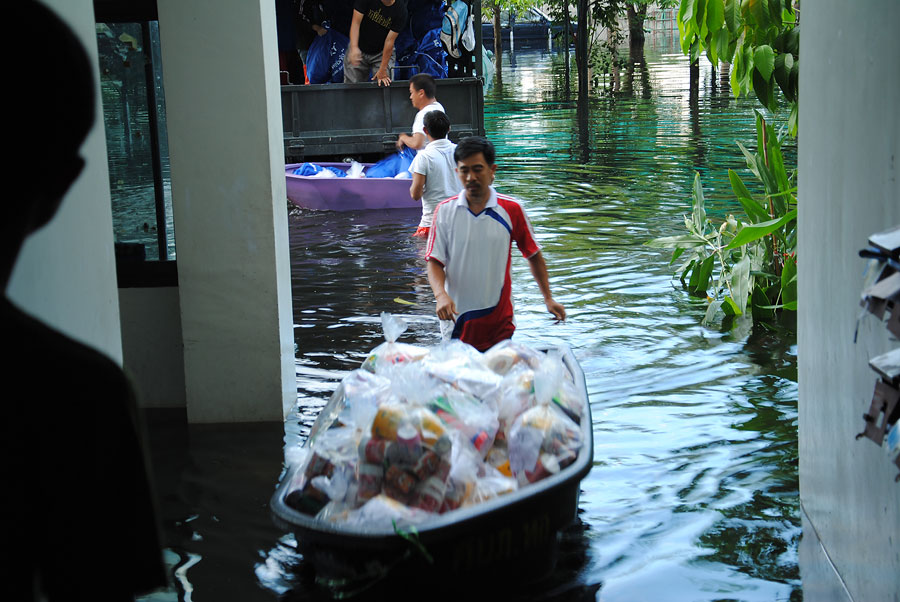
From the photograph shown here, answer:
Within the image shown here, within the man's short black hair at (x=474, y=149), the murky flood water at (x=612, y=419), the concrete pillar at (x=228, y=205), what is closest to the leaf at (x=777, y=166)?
the murky flood water at (x=612, y=419)

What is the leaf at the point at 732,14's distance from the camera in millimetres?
6559

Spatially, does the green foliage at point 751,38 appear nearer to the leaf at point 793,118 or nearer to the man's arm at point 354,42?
the leaf at point 793,118

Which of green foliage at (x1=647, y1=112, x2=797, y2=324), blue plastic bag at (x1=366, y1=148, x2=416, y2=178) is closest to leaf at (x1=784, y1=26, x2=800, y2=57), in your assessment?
green foliage at (x1=647, y1=112, x2=797, y2=324)

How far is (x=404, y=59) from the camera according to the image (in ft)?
51.4

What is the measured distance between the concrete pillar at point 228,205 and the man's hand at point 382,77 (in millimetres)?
8032

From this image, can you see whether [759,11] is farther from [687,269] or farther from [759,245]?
[687,269]

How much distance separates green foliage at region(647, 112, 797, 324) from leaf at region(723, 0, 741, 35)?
1.72m

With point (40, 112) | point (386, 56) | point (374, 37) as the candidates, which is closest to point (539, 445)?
point (40, 112)

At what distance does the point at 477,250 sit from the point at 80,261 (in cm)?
326

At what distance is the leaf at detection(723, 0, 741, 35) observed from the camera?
656 cm

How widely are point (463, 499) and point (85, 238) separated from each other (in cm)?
199

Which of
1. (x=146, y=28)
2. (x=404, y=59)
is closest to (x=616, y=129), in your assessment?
(x=404, y=59)

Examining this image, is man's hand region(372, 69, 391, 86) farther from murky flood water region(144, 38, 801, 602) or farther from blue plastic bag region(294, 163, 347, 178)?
murky flood water region(144, 38, 801, 602)

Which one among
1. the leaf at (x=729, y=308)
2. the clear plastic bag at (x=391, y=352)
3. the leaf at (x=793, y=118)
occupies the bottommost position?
the leaf at (x=729, y=308)
